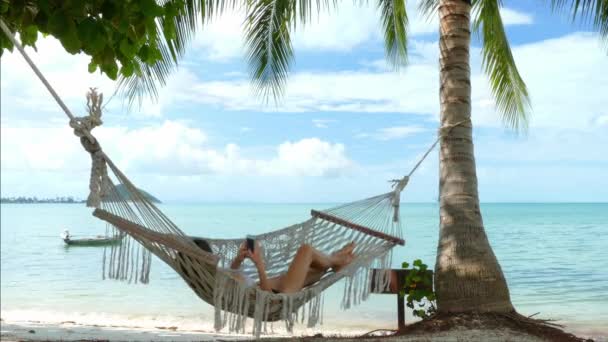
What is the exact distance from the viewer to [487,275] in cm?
381

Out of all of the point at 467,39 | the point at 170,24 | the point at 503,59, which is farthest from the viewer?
the point at 503,59

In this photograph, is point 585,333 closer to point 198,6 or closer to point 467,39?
point 467,39

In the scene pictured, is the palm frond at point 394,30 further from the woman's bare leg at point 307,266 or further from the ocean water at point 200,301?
the ocean water at point 200,301

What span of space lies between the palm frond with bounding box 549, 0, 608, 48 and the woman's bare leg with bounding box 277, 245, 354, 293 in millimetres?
1705

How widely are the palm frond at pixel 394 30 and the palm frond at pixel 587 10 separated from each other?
4.54ft

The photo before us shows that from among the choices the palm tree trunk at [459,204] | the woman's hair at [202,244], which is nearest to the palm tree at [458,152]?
the palm tree trunk at [459,204]

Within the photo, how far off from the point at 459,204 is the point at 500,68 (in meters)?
1.52

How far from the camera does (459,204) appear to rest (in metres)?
3.91

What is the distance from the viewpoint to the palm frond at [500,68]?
4820mm

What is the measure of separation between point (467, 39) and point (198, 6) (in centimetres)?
161

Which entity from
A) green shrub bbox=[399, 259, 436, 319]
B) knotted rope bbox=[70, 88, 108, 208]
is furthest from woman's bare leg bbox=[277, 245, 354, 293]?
knotted rope bbox=[70, 88, 108, 208]

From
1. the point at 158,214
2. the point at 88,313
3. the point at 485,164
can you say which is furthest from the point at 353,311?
the point at 485,164

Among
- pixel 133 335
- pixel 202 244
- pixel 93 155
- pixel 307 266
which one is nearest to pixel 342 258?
pixel 307 266

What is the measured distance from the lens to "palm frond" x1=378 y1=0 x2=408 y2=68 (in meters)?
5.23
